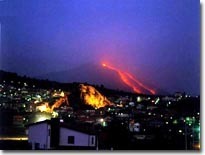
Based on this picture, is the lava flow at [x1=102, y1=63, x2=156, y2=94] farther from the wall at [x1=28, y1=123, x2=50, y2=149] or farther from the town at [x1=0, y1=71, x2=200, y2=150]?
the wall at [x1=28, y1=123, x2=50, y2=149]

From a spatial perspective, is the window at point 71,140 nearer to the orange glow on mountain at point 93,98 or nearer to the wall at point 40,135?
the wall at point 40,135

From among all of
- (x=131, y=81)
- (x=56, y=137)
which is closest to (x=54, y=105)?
(x=56, y=137)

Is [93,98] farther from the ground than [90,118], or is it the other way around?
[93,98]

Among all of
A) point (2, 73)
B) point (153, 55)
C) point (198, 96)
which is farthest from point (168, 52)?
point (2, 73)

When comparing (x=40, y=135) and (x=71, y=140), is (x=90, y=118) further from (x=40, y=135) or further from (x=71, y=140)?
(x=40, y=135)

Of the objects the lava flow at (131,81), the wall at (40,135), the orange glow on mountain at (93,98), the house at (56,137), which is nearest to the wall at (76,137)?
the house at (56,137)

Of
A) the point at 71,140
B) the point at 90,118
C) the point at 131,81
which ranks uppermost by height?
the point at 131,81

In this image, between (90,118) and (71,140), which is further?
(90,118)
